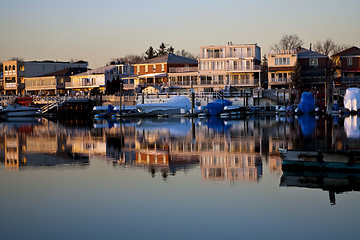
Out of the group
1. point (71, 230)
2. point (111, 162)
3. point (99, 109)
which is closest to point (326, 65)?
point (99, 109)

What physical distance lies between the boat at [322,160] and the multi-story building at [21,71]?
105191 millimetres

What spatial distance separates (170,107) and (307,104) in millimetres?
18011

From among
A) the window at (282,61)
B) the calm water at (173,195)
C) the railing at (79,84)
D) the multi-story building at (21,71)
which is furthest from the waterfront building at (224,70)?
the calm water at (173,195)

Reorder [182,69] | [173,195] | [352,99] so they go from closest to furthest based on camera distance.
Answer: [173,195] < [352,99] < [182,69]

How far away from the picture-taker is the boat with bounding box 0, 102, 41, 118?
83.3 metres

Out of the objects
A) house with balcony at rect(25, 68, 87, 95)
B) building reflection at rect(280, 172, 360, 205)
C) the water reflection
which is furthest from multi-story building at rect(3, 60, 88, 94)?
building reflection at rect(280, 172, 360, 205)

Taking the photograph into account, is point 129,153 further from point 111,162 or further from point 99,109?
point 99,109

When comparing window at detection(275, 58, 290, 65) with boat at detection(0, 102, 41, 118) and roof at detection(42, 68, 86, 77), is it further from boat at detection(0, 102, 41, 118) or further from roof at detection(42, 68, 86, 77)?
roof at detection(42, 68, 86, 77)

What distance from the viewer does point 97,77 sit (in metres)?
106

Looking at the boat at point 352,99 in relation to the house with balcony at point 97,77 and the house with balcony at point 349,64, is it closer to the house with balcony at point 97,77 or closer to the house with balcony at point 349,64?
the house with balcony at point 349,64

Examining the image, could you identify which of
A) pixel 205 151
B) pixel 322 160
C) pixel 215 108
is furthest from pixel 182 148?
pixel 215 108

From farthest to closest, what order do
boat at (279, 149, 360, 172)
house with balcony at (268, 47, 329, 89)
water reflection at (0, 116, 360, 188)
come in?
house with balcony at (268, 47, 329, 89) → water reflection at (0, 116, 360, 188) → boat at (279, 149, 360, 172)

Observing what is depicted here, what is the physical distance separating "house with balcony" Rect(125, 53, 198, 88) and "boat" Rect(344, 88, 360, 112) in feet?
96.3

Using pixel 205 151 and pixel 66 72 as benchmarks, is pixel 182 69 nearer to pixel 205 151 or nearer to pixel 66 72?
pixel 66 72
